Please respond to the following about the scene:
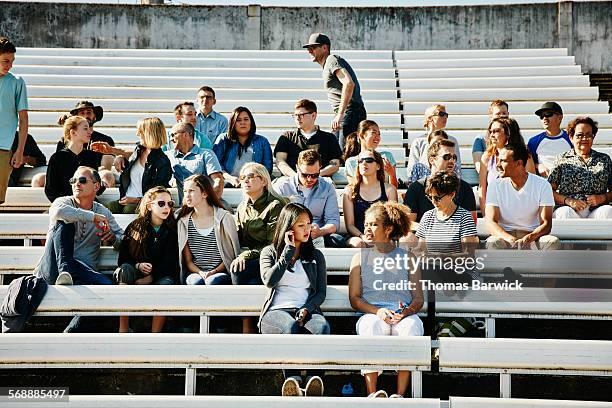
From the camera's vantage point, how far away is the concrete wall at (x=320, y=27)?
11.0 metres

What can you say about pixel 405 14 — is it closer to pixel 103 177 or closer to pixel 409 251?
pixel 103 177

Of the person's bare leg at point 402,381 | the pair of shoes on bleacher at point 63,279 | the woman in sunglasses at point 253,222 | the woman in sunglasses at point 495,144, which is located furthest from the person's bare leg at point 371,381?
the woman in sunglasses at point 495,144

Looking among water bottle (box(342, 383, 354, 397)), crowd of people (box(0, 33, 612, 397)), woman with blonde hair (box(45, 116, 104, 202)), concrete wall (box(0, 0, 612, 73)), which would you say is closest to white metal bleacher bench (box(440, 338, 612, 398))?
crowd of people (box(0, 33, 612, 397))

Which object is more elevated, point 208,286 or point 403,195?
point 403,195

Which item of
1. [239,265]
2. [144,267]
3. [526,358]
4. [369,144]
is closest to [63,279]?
[144,267]

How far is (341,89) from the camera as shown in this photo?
7820 millimetres

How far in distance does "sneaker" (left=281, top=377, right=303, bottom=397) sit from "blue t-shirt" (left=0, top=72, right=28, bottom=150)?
3002 millimetres

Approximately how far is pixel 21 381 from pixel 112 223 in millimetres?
1079

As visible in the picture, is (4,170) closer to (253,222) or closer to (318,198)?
(253,222)

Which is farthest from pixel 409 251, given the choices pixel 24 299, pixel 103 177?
pixel 103 177

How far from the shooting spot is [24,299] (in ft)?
17.0

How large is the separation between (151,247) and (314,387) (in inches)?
54.0

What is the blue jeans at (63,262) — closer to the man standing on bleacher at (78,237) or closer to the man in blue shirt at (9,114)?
the man standing on bleacher at (78,237)

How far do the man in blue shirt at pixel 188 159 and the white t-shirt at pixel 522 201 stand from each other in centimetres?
181
